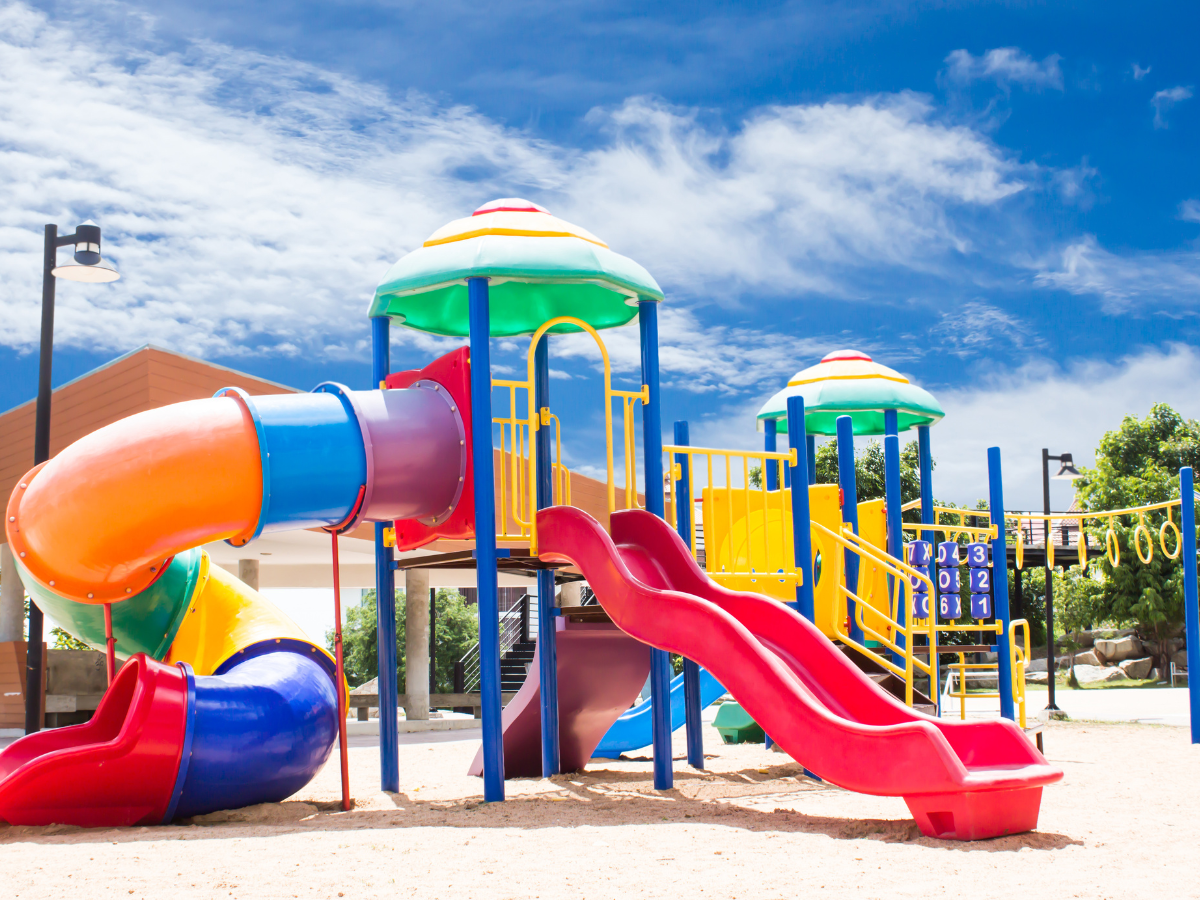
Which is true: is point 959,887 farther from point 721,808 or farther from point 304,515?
point 304,515

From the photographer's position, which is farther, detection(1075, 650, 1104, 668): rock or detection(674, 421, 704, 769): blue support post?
detection(1075, 650, 1104, 668): rock

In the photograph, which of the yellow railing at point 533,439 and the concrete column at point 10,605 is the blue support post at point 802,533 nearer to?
the yellow railing at point 533,439

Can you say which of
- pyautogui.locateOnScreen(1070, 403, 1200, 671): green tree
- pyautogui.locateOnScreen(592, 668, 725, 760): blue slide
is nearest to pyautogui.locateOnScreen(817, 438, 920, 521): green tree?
pyautogui.locateOnScreen(1070, 403, 1200, 671): green tree

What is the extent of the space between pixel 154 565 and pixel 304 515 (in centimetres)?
105

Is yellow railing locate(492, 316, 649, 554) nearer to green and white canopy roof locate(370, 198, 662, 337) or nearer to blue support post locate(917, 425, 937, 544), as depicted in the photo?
green and white canopy roof locate(370, 198, 662, 337)

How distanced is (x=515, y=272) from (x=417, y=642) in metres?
13.7

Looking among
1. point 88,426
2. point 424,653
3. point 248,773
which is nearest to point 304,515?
point 248,773

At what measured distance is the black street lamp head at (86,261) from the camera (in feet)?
35.2

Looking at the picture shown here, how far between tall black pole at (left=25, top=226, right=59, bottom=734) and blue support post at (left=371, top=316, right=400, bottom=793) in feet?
9.68

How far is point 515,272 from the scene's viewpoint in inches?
319

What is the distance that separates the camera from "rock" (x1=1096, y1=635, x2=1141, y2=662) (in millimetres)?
36906

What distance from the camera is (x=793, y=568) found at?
9.53 metres

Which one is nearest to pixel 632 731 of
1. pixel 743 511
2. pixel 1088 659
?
pixel 743 511

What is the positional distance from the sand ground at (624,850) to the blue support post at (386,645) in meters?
0.40
